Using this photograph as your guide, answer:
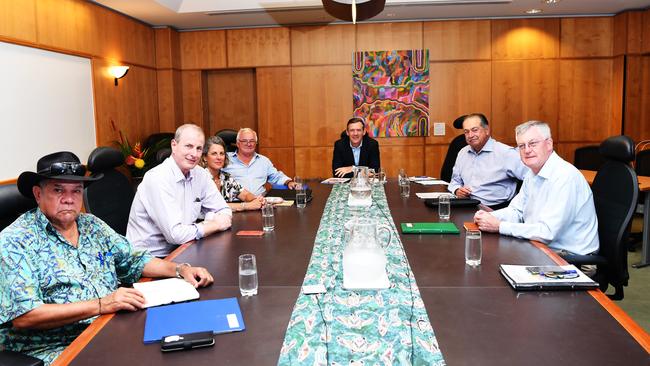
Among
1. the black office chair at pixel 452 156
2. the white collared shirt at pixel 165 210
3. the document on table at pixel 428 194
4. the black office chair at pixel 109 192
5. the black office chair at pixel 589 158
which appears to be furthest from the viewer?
the black office chair at pixel 589 158

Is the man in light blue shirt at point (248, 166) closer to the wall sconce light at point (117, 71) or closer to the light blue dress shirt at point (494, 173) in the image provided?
the light blue dress shirt at point (494, 173)

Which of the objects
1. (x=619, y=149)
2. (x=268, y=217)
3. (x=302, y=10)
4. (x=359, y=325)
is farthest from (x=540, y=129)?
(x=302, y=10)

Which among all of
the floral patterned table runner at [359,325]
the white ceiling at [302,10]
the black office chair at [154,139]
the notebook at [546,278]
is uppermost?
the white ceiling at [302,10]

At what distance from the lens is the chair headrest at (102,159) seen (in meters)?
3.04

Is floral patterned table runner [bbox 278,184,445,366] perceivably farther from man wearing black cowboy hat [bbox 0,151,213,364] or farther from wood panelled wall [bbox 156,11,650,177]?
wood panelled wall [bbox 156,11,650,177]

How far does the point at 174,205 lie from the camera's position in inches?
112

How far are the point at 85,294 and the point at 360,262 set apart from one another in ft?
3.35

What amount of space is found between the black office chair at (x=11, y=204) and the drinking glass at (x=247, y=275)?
0.96m

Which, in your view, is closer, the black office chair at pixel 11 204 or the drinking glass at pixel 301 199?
the black office chair at pixel 11 204

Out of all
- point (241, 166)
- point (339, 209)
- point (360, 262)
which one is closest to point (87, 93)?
point (241, 166)

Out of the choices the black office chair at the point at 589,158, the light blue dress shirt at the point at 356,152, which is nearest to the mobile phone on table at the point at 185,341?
the light blue dress shirt at the point at 356,152

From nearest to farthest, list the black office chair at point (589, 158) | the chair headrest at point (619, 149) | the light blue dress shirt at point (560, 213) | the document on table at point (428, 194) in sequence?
the light blue dress shirt at point (560, 213) → the chair headrest at point (619, 149) → the document on table at point (428, 194) → the black office chair at point (589, 158)

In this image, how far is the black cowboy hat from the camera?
1.89 meters

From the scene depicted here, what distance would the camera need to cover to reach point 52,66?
16.6 feet
